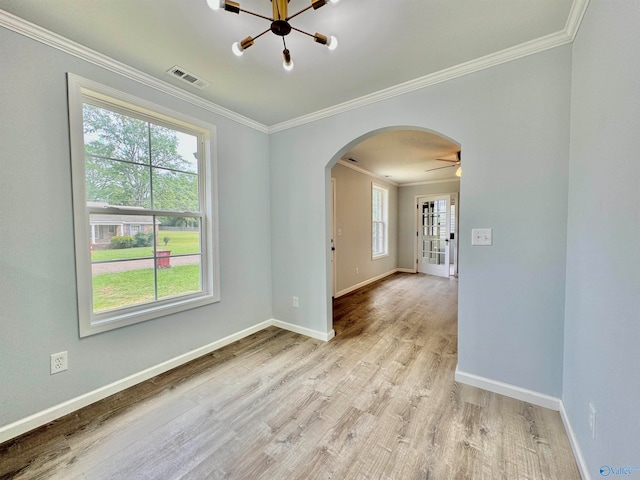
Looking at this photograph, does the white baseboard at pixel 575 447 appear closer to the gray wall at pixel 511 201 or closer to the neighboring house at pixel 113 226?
the gray wall at pixel 511 201

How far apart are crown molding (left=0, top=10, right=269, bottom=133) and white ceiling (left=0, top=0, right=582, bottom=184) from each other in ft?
0.13

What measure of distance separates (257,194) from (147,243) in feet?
Answer: 4.26

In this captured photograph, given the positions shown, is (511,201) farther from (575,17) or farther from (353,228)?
(353,228)

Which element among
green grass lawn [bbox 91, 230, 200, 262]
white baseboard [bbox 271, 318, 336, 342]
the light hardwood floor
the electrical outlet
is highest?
green grass lawn [bbox 91, 230, 200, 262]

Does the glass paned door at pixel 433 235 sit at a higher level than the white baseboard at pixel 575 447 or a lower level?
higher

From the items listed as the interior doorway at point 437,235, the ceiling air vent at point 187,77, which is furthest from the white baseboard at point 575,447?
the interior doorway at point 437,235

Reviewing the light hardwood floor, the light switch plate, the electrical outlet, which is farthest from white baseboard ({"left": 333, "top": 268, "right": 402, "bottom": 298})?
the electrical outlet

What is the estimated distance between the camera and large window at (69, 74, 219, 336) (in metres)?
1.79

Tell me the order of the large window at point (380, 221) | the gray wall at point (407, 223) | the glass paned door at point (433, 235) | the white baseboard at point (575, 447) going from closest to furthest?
1. the white baseboard at point (575, 447)
2. the large window at point (380, 221)
3. the glass paned door at point (433, 235)
4. the gray wall at point (407, 223)

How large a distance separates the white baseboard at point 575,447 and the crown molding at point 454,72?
93.6 inches

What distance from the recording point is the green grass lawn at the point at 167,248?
6.30ft

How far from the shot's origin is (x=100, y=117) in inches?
75.0

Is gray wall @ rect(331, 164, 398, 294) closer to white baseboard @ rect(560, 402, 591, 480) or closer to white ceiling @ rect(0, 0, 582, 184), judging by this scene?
white ceiling @ rect(0, 0, 582, 184)

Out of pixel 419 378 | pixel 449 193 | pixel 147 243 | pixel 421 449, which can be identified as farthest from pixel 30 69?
pixel 449 193
